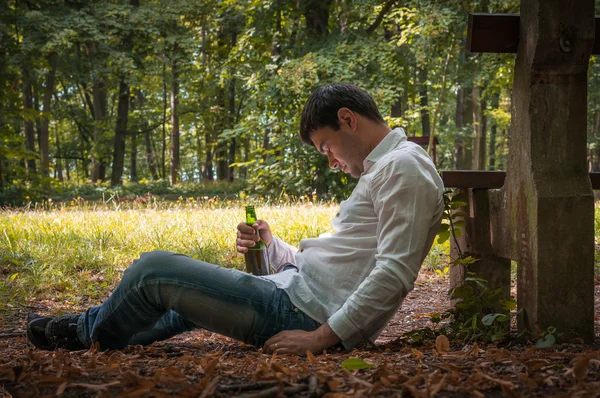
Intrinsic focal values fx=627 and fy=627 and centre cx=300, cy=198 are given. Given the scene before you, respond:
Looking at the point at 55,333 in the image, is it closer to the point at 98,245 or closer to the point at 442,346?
the point at 442,346

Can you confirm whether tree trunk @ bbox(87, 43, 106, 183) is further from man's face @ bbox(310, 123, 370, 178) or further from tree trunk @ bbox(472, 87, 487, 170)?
man's face @ bbox(310, 123, 370, 178)

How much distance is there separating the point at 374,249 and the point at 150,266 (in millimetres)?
979

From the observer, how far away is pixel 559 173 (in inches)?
104

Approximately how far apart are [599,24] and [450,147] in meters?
26.3

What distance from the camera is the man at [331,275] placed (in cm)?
256

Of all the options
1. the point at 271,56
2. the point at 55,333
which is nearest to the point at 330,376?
the point at 55,333

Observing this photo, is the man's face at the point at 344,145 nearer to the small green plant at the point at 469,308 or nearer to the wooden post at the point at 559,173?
the small green plant at the point at 469,308

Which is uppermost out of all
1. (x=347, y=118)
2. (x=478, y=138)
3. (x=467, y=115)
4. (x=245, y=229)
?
(x=467, y=115)

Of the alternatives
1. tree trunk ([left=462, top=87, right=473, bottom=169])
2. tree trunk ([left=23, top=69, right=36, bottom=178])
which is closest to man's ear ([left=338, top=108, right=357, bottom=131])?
tree trunk ([left=23, top=69, right=36, bottom=178])

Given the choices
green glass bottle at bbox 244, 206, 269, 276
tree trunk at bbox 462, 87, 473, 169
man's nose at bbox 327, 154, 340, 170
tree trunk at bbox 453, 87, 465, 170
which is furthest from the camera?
tree trunk at bbox 462, 87, 473, 169

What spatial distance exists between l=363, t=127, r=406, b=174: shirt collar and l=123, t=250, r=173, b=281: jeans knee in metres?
0.97

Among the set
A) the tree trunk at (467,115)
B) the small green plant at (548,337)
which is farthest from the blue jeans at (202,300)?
the tree trunk at (467,115)

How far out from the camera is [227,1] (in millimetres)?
16844

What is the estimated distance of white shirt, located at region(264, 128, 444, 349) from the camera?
2.54 metres
